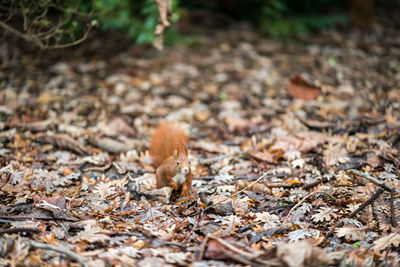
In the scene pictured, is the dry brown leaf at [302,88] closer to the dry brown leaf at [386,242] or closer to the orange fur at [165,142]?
the orange fur at [165,142]

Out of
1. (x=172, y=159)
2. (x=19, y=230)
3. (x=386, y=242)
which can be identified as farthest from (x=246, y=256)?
(x=19, y=230)

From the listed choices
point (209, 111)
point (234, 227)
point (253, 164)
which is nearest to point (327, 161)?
point (253, 164)

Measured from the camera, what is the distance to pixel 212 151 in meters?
A: 4.32

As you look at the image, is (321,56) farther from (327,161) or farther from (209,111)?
(327,161)

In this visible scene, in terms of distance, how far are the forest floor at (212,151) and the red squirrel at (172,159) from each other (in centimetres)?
16

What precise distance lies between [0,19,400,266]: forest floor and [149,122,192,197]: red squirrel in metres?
0.16

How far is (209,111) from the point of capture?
17.6 ft

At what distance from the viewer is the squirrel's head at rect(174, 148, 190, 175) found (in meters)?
3.16

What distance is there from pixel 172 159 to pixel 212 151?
113 centimetres

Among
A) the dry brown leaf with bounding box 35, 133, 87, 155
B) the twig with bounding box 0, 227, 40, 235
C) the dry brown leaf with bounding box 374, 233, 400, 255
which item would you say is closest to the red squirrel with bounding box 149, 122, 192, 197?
the dry brown leaf with bounding box 35, 133, 87, 155

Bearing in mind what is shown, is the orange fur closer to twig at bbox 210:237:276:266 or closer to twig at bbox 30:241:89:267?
twig at bbox 210:237:276:266

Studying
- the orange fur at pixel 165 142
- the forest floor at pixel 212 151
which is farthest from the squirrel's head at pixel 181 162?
the forest floor at pixel 212 151

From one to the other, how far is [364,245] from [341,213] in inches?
16.1

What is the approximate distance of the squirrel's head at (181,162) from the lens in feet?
10.4
